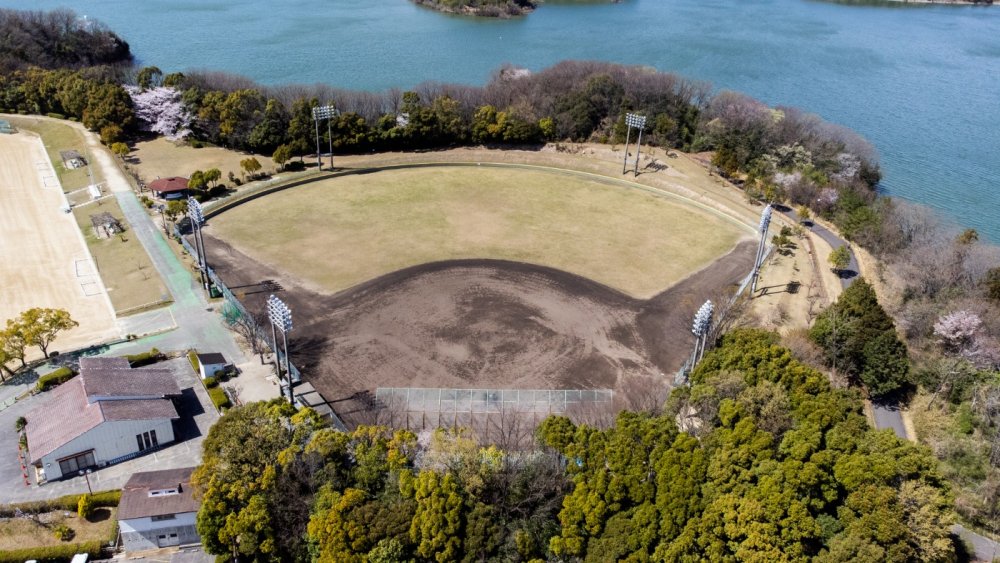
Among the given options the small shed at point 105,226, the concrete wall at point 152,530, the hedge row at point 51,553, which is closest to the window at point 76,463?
the hedge row at point 51,553

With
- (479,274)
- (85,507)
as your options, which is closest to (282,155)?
(479,274)

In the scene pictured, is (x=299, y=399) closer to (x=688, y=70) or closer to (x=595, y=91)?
(x=595, y=91)

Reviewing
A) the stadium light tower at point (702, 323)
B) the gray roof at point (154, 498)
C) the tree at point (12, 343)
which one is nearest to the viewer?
the gray roof at point (154, 498)

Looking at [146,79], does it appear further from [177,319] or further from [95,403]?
[95,403]

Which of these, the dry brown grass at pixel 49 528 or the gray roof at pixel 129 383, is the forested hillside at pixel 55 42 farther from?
the dry brown grass at pixel 49 528

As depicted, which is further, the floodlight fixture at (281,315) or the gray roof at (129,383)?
the floodlight fixture at (281,315)

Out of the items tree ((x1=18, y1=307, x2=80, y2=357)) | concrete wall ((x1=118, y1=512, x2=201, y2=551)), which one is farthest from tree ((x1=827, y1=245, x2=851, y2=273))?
tree ((x1=18, y1=307, x2=80, y2=357))
